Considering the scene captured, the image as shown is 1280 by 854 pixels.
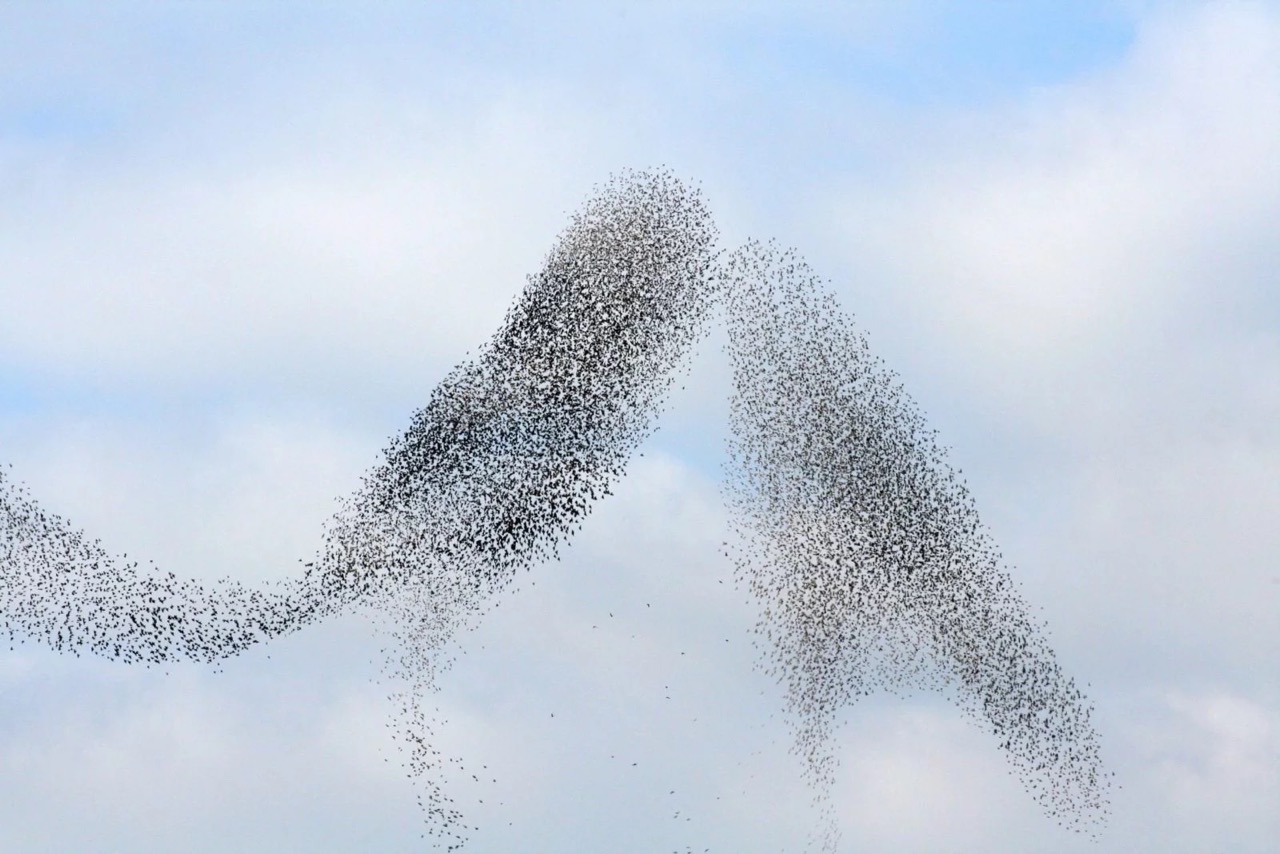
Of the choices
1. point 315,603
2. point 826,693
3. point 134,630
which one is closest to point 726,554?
point 826,693

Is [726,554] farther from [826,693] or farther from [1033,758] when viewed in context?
[1033,758]

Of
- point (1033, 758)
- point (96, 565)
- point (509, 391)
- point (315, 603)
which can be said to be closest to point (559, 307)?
point (509, 391)

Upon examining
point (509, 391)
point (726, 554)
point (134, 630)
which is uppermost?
point (509, 391)

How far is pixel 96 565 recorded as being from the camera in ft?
216

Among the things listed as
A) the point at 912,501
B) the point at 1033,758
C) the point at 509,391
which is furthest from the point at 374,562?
the point at 1033,758

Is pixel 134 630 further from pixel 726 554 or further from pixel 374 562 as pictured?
pixel 726 554

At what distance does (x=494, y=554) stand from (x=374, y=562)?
205 inches

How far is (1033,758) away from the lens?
6762 centimetres

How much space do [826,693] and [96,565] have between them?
3075 centimetres

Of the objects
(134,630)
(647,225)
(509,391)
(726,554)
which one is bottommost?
(134,630)

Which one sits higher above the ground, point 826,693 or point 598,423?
point 598,423

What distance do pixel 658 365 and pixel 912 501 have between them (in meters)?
12.9

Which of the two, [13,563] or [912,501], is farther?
[912,501]

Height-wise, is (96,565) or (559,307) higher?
(559,307)
